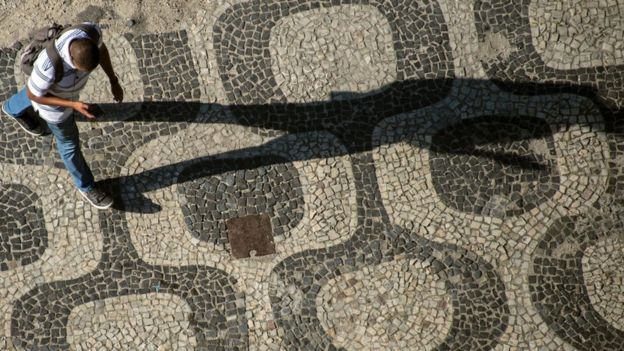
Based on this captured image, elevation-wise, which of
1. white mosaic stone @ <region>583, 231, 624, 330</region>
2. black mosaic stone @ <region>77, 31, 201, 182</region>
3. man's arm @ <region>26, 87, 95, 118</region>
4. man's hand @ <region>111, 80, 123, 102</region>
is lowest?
white mosaic stone @ <region>583, 231, 624, 330</region>

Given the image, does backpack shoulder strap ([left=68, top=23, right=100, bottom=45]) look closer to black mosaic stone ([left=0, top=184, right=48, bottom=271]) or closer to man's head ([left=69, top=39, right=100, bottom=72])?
man's head ([left=69, top=39, right=100, bottom=72])

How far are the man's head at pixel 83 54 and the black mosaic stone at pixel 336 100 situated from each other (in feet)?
6.48

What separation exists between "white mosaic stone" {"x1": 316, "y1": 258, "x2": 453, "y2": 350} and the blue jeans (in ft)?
8.53

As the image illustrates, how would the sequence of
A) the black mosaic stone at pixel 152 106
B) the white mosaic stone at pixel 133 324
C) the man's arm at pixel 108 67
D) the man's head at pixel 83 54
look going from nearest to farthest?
1. the man's head at pixel 83 54
2. the man's arm at pixel 108 67
3. the white mosaic stone at pixel 133 324
4. the black mosaic stone at pixel 152 106

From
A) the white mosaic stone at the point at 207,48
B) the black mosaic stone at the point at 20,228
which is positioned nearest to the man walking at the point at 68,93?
the black mosaic stone at the point at 20,228

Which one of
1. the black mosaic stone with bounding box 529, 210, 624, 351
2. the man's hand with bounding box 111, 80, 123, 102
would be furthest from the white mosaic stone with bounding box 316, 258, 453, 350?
the man's hand with bounding box 111, 80, 123, 102

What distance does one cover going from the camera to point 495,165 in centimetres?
700

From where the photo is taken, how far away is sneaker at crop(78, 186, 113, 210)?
673 cm

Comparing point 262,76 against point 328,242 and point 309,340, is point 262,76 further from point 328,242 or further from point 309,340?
point 309,340

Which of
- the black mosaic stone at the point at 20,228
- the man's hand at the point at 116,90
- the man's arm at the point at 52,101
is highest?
the man's arm at the point at 52,101

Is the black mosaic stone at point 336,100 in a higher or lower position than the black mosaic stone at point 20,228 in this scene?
higher

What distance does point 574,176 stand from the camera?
6949 mm

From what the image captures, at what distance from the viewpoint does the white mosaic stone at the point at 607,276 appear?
265 inches

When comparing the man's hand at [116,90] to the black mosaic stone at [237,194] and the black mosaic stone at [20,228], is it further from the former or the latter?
the black mosaic stone at [20,228]
